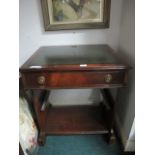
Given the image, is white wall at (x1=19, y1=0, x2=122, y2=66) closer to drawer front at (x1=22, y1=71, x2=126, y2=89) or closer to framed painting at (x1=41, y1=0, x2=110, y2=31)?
framed painting at (x1=41, y1=0, x2=110, y2=31)

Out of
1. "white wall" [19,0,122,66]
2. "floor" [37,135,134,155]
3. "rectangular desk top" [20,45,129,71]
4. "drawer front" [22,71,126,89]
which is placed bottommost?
"floor" [37,135,134,155]

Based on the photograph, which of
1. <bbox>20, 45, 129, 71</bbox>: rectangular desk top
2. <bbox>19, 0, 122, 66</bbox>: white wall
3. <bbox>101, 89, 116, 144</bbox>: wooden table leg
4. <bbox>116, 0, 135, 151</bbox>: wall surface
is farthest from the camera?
<bbox>19, 0, 122, 66</bbox>: white wall

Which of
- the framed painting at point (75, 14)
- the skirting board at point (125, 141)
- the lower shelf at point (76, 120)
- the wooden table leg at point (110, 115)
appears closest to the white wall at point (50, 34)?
the framed painting at point (75, 14)

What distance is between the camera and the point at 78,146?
1.31 meters

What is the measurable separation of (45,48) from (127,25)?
0.74 m

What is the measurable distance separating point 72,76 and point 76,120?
0.63 metres

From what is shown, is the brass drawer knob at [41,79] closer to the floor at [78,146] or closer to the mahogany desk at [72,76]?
the mahogany desk at [72,76]

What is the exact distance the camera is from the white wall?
1.32m

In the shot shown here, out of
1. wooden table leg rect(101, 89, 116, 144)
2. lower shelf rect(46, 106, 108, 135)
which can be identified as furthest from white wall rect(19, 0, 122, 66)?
lower shelf rect(46, 106, 108, 135)
